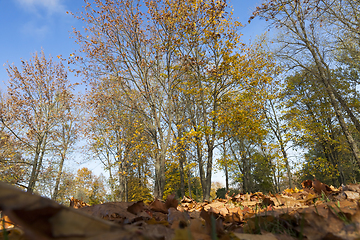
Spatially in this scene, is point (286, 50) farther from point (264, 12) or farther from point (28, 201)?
point (28, 201)

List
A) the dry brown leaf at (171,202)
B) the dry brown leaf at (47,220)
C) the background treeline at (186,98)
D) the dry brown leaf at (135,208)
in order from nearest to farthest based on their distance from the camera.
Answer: the dry brown leaf at (47,220) → the dry brown leaf at (135,208) → the dry brown leaf at (171,202) → the background treeline at (186,98)

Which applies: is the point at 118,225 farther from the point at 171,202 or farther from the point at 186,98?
the point at 186,98

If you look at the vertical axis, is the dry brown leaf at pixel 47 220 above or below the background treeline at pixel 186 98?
below

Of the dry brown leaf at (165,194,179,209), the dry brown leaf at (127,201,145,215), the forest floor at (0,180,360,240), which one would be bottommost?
the forest floor at (0,180,360,240)

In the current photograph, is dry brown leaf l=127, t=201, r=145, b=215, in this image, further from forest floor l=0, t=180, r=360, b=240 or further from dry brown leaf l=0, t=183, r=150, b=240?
dry brown leaf l=0, t=183, r=150, b=240

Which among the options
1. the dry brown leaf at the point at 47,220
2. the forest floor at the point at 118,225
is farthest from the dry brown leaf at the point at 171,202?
the dry brown leaf at the point at 47,220

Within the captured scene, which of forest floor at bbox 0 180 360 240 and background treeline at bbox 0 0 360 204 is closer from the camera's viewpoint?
forest floor at bbox 0 180 360 240

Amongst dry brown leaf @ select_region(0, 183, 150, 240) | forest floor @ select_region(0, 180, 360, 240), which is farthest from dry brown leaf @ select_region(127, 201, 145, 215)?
dry brown leaf @ select_region(0, 183, 150, 240)

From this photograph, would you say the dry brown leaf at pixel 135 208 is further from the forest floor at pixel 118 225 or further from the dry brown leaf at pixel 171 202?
the dry brown leaf at pixel 171 202

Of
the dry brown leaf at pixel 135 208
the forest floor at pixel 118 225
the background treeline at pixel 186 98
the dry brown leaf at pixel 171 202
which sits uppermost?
the background treeline at pixel 186 98

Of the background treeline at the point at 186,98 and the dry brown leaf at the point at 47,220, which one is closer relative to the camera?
the dry brown leaf at the point at 47,220

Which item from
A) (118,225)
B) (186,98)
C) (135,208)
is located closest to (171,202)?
(135,208)

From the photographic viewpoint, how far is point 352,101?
14.7 m

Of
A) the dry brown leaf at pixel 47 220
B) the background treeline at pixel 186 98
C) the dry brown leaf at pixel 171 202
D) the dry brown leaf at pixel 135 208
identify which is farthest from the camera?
the background treeline at pixel 186 98
